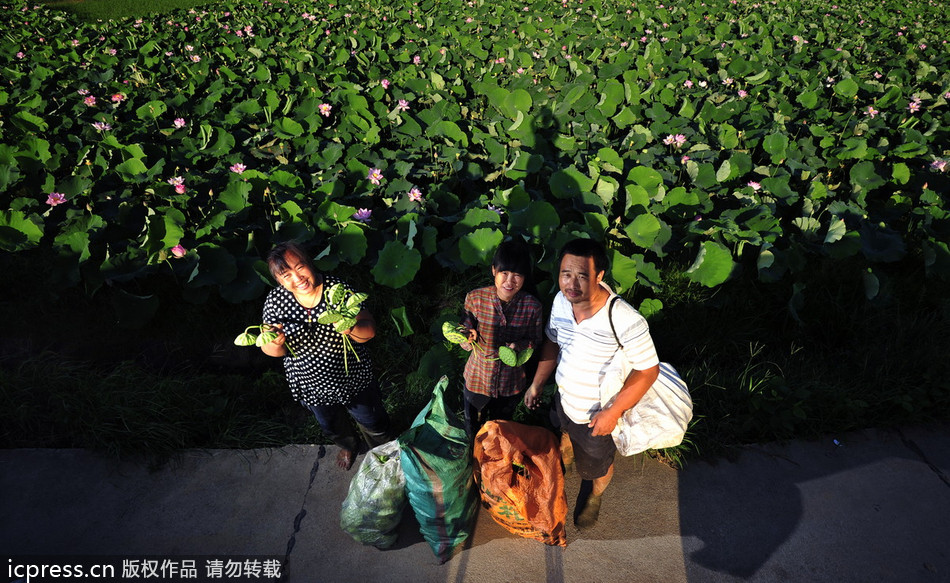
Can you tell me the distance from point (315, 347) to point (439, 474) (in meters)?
0.74

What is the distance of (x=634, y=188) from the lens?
3.56 meters

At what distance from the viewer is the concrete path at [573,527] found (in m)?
2.22

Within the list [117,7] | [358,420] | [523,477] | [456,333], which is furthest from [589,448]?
[117,7]

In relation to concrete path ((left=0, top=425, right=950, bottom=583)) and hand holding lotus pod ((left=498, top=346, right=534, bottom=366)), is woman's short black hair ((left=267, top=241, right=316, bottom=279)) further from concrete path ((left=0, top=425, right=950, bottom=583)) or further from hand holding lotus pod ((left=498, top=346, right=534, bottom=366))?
concrete path ((left=0, top=425, right=950, bottom=583))

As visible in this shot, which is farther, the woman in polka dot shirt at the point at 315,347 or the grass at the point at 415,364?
the grass at the point at 415,364

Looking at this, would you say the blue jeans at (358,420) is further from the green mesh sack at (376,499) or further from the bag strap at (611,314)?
the bag strap at (611,314)

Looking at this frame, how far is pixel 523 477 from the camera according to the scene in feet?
6.95

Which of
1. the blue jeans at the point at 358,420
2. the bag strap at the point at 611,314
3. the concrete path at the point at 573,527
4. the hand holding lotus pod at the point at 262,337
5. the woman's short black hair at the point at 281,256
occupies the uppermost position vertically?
the woman's short black hair at the point at 281,256

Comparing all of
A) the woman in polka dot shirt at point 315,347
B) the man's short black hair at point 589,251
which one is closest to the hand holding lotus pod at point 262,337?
the woman in polka dot shirt at point 315,347

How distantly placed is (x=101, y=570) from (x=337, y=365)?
4.49 feet

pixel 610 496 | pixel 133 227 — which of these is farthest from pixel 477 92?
pixel 610 496

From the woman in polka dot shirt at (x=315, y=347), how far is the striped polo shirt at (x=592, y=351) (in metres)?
0.82

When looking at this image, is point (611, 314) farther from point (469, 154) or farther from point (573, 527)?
point (469, 154)

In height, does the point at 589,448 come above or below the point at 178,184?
below
